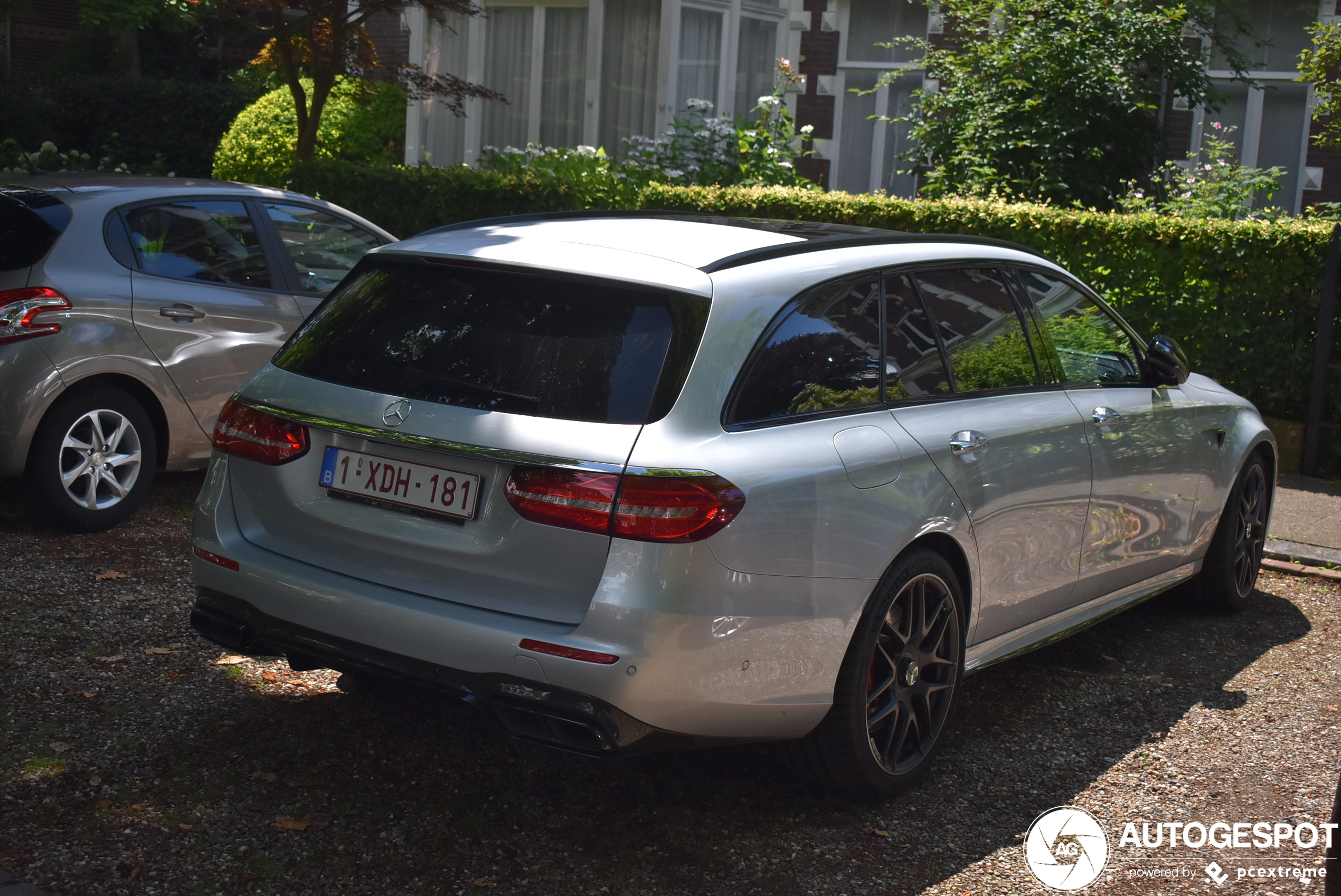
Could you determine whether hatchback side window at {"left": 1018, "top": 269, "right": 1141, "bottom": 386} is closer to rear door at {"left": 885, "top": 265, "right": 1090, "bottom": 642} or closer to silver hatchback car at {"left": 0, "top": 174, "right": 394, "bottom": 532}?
rear door at {"left": 885, "top": 265, "right": 1090, "bottom": 642}

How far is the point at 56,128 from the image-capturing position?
85.5 ft

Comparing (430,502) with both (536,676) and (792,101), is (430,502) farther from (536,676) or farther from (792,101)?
(792,101)

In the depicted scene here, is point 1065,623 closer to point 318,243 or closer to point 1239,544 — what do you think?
point 1239,544

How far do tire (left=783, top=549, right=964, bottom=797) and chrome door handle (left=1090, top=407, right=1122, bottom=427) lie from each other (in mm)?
1114

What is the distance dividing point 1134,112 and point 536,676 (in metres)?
12.4

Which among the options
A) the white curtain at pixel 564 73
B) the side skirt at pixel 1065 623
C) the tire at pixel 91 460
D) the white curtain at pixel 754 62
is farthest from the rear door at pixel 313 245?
the white curtain at pixel 754 62

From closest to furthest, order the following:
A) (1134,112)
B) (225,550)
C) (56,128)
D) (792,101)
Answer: (225,550)
(1134,112)
(792,101)
(56,128)

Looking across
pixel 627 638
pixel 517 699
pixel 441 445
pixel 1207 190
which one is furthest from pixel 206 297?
pixel 1207 190

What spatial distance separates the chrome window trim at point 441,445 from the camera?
3.30 m

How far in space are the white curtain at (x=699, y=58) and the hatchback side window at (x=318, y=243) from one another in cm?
844

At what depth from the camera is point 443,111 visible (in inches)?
688

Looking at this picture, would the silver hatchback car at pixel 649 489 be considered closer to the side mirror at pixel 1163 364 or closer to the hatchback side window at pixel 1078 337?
the hatchback side window at pixel 1078 337

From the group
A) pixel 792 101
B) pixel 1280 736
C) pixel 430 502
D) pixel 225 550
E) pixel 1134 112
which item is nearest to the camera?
pixel 430 502

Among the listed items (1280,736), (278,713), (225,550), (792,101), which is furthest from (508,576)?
(792,101)
